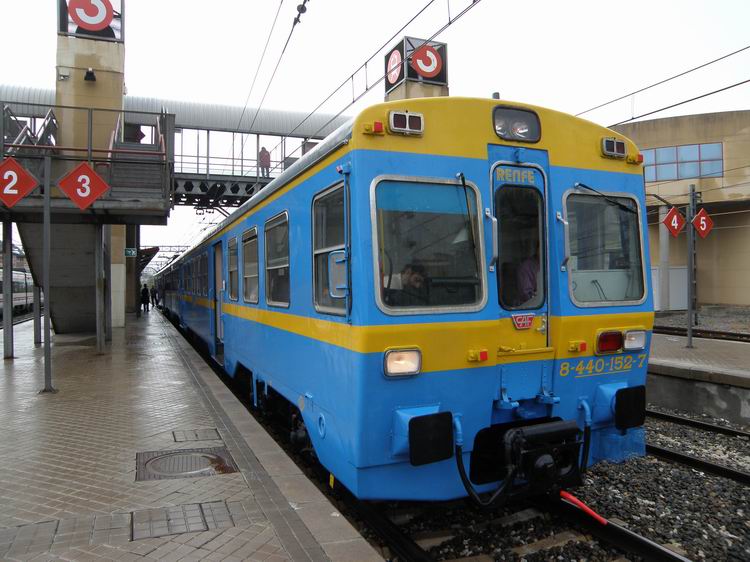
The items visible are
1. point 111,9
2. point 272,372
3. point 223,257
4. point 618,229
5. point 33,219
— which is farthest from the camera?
point 111,9

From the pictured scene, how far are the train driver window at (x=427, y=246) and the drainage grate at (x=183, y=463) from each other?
265 centimetres

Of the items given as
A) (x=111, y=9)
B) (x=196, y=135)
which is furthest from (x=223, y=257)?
(x=196, y=135)

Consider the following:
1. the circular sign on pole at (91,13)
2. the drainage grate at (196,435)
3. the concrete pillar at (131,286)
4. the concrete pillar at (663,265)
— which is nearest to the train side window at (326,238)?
the drainage grate at (196,435)

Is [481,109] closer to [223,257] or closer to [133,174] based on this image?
[223,257]

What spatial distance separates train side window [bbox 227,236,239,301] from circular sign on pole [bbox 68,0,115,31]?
502 inches

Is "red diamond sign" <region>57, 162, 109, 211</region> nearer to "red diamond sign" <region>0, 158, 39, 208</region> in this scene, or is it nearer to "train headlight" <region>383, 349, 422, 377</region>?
"red diamond sign" <region>0, 158, 39, 208</region>

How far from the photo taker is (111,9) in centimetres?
1728

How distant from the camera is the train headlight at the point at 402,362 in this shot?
3.66 metres

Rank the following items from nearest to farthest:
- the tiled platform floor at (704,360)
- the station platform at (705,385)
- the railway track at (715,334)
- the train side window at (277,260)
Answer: the train side window at (277,260)
the station platform at (705,385)
the tiled platform floor at (704,360)
the railway track at (715,334)

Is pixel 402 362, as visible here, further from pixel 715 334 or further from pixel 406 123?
pixel 715 334

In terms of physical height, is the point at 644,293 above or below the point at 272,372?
above

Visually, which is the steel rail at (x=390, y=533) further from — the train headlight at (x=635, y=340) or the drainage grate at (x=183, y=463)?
the train headlight at (x=635, y=340)

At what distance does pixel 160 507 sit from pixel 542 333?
3.21 meters

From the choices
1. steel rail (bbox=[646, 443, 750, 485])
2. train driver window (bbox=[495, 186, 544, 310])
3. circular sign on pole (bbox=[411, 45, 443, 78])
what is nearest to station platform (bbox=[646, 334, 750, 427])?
steel rail (bbox=[646, 443, 750, 485])
